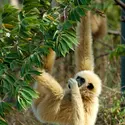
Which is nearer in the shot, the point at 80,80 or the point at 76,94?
the point at 76,94

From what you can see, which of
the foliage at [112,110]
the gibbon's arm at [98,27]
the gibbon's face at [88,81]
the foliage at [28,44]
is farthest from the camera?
the gibbon's arm at [98,27]

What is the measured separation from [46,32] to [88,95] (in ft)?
6.83

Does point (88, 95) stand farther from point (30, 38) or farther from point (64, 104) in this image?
point (30, 38)

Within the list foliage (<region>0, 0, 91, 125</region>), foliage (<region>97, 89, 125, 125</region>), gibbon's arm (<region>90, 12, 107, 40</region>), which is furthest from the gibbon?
gibbon's arm (<region>90, 12, 107, 40</region>)

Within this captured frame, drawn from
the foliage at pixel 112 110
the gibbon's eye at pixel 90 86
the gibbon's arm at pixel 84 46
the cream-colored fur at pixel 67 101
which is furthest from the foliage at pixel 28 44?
the foliage at pixel 112 110

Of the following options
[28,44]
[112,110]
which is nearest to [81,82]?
[112,110]

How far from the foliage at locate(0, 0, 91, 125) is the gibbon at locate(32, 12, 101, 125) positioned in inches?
39.3

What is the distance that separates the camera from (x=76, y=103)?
21.2ft

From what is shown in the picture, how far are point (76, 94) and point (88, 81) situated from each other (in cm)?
44

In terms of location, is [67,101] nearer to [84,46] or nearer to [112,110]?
[84,46]

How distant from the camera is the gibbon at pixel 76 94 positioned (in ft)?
20.9

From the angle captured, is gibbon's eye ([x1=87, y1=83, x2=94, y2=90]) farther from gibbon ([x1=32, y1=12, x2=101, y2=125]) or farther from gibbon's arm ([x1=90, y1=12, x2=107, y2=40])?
gibbon's arm ([x1=90, y1=12, x2=107, y2=40])

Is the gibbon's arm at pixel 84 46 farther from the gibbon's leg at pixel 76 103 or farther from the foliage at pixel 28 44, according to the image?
the foliage at pixel 28 44

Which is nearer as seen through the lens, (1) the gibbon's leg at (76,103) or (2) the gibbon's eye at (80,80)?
(1) the gibbon's leg at (76,103)
